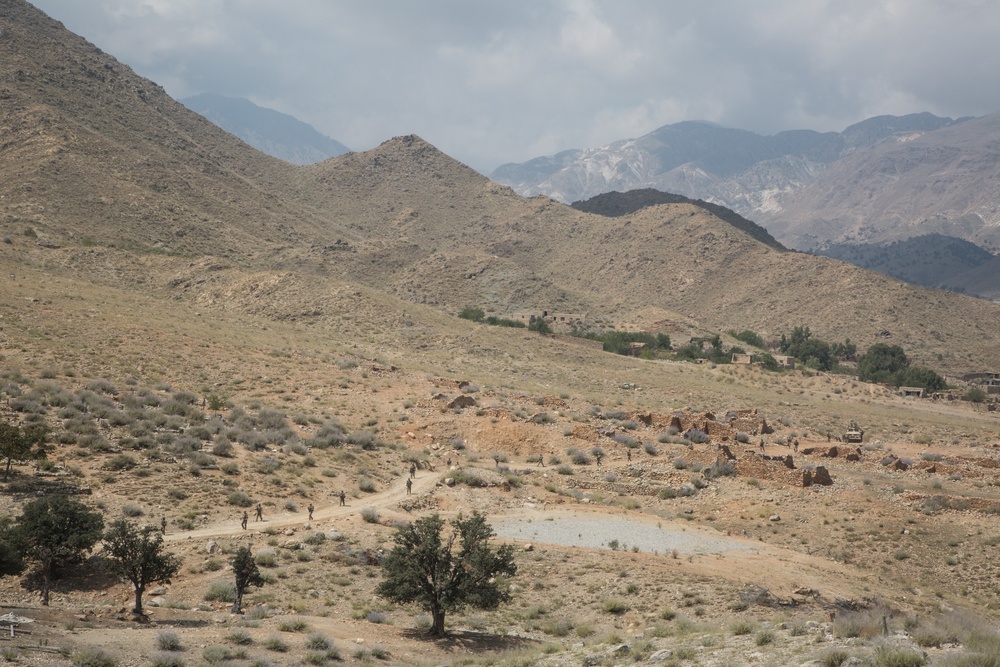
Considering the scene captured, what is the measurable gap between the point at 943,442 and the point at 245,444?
3642 cm

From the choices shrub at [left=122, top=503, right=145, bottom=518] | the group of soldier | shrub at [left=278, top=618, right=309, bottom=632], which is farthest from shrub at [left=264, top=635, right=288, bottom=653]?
shrub at [left=122, top=503, right=145, bottom=518]

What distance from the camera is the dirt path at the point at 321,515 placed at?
21.3 m

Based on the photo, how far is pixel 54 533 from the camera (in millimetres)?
17516

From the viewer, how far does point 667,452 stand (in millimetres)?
33031

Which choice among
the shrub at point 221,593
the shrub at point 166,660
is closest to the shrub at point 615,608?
the shrub at point 221,593

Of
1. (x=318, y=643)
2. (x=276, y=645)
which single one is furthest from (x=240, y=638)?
(x=318, y=643)

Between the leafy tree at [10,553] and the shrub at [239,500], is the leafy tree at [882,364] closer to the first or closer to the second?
the shrub at [239,500]

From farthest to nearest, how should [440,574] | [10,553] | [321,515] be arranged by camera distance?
[321,515] → [440,574] → [10,553]

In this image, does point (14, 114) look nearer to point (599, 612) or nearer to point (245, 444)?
point (245, 444)

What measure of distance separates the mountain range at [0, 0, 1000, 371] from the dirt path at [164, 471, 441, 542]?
111 feet

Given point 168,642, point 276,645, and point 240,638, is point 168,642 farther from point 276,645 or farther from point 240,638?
point 276,645

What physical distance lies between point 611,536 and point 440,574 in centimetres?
748

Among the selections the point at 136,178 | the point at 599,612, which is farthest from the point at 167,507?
the point at 136,178

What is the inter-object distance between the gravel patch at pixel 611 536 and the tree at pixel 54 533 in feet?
33.0
